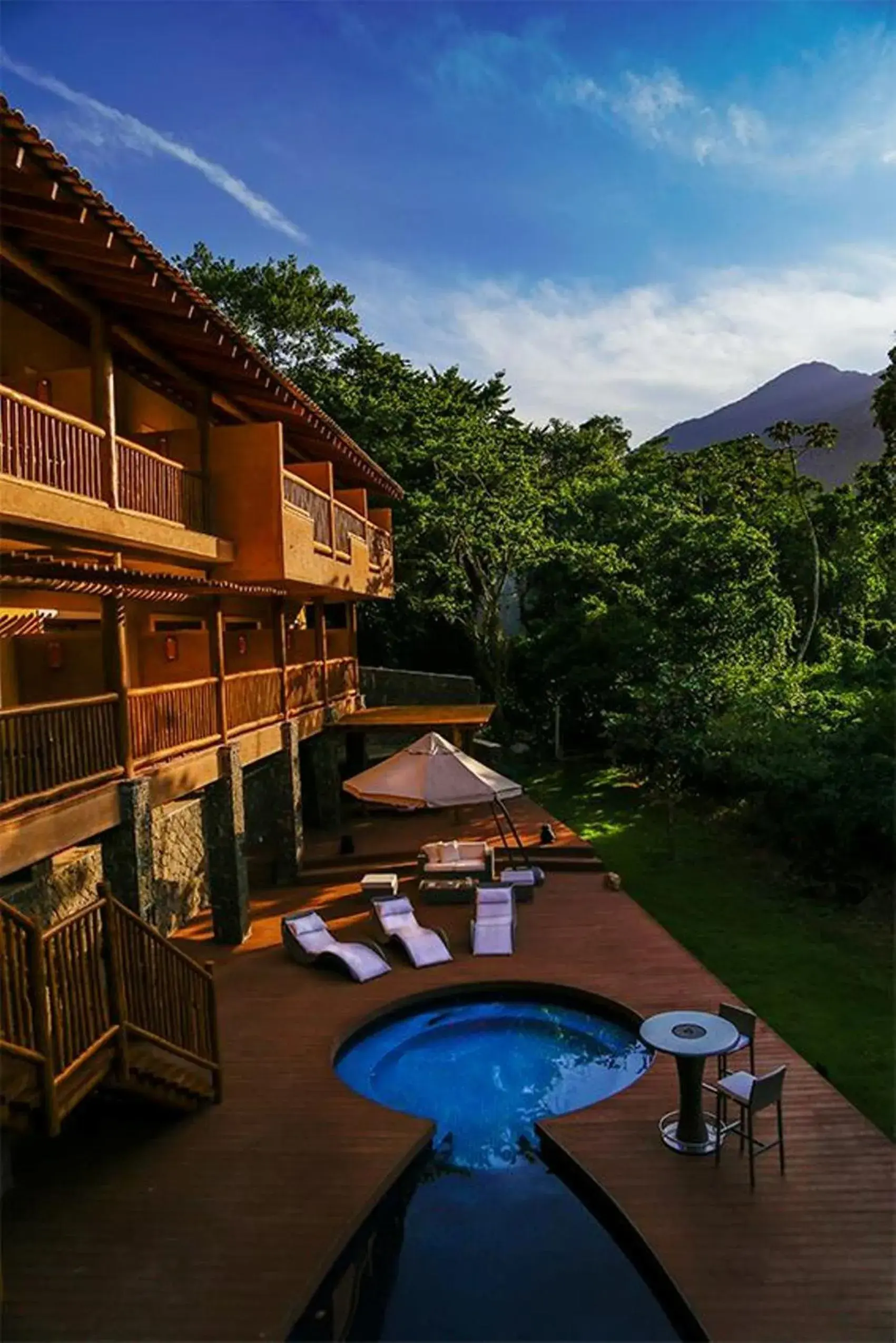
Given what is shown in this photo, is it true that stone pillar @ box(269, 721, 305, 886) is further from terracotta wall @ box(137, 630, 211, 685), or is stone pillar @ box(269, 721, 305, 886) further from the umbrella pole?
the umbrella pole

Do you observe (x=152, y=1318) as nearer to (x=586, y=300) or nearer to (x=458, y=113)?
(x=458, y=113)

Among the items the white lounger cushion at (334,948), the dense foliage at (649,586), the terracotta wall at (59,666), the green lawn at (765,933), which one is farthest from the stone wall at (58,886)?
the dense foliage at (649,586)

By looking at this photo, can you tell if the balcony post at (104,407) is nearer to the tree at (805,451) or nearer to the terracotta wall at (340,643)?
the terracotta wall at (340,643)

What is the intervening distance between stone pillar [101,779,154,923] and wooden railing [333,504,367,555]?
8.74 meters

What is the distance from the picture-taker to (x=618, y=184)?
10391 millimetres

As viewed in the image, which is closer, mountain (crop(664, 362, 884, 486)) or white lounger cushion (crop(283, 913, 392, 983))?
white lounger cushion (crop(283, 913, 392, 983))

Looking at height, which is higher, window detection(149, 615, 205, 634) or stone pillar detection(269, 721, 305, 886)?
window detection(149, 615, 205, 634)

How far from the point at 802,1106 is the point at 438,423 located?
2461cm

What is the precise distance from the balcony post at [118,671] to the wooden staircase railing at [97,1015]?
312 cm

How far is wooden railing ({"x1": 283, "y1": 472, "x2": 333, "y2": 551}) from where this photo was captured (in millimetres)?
14797

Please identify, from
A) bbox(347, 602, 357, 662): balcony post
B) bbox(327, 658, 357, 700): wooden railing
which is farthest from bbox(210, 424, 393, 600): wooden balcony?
bbox(347, 602, 357, 662): balcony post

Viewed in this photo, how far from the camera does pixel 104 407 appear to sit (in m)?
10.6

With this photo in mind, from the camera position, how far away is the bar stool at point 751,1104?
24.2 feet

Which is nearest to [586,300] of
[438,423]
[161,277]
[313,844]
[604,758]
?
[161,277]
